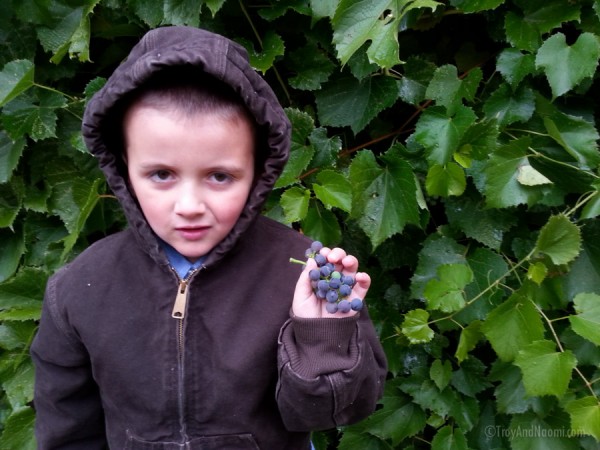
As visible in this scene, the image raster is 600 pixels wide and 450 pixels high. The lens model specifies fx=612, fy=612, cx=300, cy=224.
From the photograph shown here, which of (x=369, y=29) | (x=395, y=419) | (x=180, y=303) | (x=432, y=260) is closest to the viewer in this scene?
(x=180, y=303)

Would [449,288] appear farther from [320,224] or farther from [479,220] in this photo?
[320,224]

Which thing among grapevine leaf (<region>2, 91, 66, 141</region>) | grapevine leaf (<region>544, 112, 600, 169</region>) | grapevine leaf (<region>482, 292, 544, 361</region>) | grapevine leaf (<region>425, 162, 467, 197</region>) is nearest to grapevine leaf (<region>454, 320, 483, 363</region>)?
grapevine leaf (<region>482, 292, 544, 361</region>)

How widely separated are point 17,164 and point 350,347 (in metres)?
0.95

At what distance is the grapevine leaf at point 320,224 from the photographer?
1.22 metres

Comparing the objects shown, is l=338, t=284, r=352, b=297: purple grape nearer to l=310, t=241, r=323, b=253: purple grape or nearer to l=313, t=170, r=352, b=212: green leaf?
l=310, t=241, r=323, b=253: purple grape

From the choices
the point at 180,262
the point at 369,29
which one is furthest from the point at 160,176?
the point at 369,29

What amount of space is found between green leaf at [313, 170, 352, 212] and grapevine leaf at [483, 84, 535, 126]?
33 cm

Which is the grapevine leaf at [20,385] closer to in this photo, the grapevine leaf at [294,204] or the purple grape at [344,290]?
the grapevine leaf at [294,204]

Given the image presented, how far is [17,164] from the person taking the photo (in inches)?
54.1

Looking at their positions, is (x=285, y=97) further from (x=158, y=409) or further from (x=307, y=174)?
(x=158, y=409)

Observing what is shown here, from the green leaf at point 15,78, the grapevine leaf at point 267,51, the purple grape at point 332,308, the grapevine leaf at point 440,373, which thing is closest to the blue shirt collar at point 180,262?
the purple grape at point 332,308

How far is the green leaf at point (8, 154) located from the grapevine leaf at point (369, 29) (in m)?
0.75

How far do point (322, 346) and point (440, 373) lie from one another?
2.17ft

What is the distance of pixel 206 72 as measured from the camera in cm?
76
